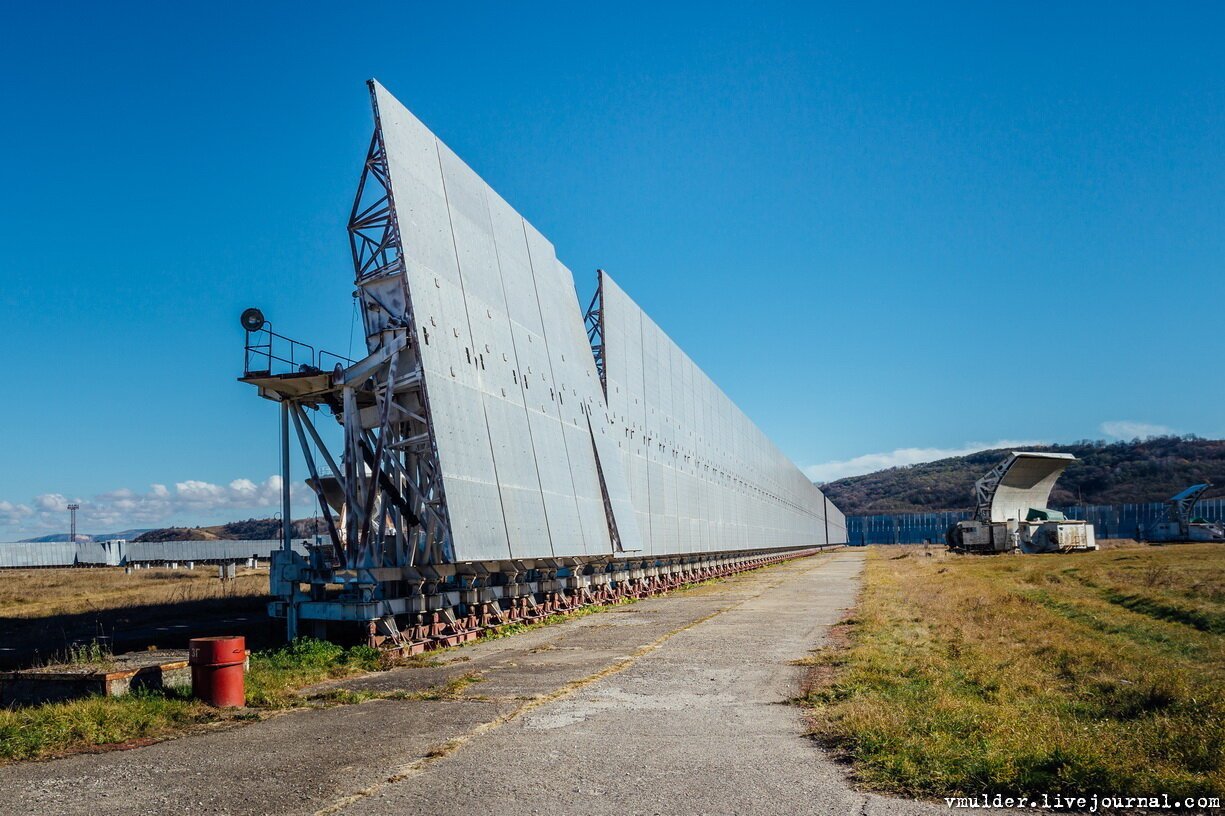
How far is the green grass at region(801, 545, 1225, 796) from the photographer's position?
6602 millimetres

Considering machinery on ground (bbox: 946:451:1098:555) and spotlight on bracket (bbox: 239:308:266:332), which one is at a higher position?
spotlight on bracket (bbox: 239:308:266:332)

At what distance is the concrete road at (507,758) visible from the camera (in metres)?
6.41

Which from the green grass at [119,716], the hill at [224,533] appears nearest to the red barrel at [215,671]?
the green grass at [119,716]

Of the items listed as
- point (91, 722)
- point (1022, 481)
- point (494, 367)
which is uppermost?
point (494, 367)

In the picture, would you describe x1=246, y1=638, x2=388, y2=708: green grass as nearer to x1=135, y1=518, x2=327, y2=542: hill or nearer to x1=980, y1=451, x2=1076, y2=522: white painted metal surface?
x1=980, y1=451, x2=1076, y2=522: white painted metal surface

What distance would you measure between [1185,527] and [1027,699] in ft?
296

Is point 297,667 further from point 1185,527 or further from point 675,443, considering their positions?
point 1185,527

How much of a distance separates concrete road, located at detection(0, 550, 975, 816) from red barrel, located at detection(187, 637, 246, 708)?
835 mm

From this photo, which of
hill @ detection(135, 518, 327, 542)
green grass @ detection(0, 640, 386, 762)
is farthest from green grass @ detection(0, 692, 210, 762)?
hill @ detection(135, 518, 327, 542)

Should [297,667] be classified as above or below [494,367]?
below

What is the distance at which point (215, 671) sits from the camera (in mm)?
10016

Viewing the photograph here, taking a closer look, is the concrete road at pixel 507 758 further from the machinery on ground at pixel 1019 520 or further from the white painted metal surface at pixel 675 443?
the machinery on ground at pixel 1019 520

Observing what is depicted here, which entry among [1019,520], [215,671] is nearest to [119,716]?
[215,671]

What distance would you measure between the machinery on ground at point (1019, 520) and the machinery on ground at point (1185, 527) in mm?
20814
